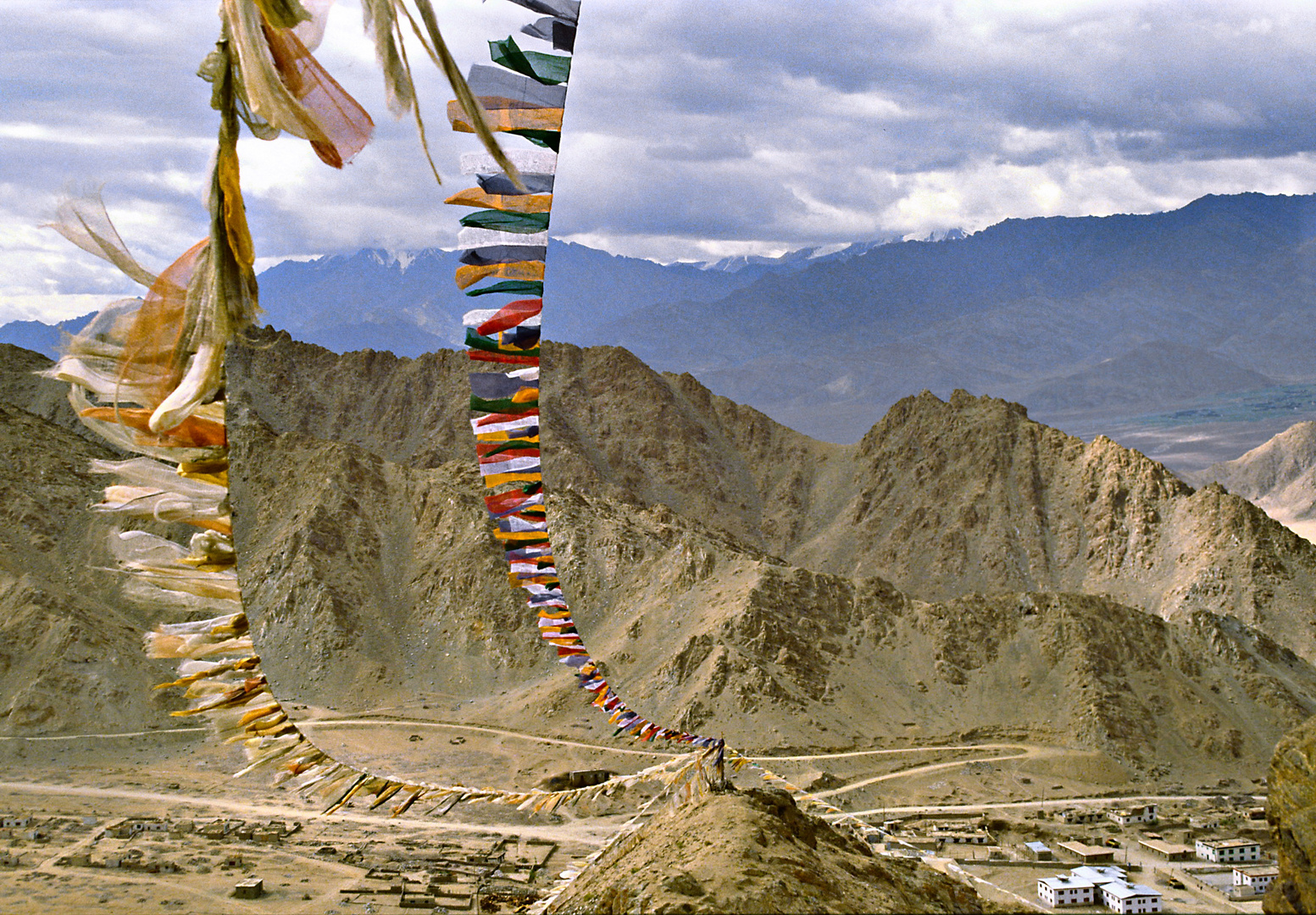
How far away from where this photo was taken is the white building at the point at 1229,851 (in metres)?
43.5

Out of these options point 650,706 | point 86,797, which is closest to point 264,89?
point 86,797

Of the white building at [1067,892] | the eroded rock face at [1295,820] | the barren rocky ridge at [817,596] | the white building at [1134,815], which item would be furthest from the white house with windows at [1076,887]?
the eroded rock face at [1295,820]

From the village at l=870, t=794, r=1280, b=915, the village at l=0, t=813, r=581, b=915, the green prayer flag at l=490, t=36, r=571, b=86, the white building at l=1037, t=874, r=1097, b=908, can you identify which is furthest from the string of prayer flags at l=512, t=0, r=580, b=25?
the white building at l=1037, t=874, r=1097, b=908

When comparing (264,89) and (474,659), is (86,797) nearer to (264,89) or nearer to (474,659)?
(474,659)

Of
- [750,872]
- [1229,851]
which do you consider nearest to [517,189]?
[750,872]

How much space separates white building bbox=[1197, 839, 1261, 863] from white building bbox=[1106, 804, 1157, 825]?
7.06m

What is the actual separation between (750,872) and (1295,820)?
596 centimetres

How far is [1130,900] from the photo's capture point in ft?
117

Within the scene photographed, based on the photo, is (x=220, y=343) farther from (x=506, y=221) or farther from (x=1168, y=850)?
(x=1168, y=850)

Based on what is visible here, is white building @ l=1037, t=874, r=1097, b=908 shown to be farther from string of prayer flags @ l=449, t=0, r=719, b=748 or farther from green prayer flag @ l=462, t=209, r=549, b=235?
green prayer flag @ l=462, t=209, r=549, b=235

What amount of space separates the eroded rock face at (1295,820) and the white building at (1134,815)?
43.1m

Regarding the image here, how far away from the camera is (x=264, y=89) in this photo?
670 centimetres

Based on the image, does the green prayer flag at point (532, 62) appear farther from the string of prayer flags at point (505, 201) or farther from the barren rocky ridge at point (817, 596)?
the barren rocky ridge at point (817, 596)

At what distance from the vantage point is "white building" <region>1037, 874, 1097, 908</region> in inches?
1439
